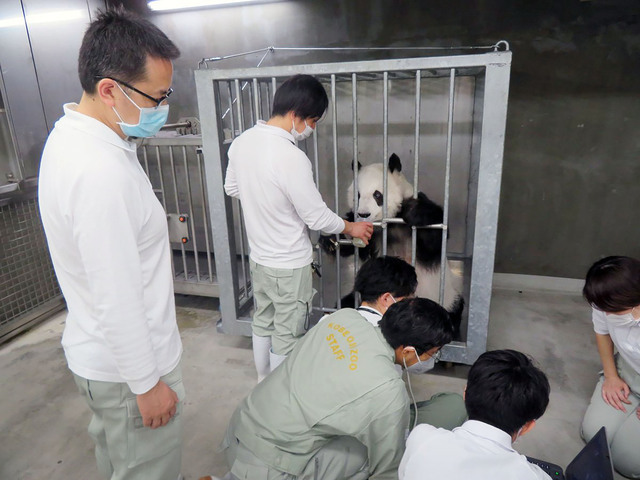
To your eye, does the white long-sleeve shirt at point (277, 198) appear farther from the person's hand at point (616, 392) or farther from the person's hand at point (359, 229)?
the person's hand at point (616, 392)

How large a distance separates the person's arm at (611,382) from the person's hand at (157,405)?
156 centimetres

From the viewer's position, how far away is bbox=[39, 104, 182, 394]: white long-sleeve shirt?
33.3 inches

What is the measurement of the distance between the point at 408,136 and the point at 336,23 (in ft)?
2.84

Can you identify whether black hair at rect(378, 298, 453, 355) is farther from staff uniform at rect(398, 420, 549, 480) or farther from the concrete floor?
the concrete floor

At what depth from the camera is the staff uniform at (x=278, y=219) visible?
1.62 m

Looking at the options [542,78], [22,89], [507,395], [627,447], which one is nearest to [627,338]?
[627,447]

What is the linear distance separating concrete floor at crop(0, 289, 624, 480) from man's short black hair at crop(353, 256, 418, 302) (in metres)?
0.75

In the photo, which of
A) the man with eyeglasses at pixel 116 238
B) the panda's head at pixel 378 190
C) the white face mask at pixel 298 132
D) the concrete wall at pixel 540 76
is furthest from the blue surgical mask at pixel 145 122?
the concrete wall at pixel 540 76

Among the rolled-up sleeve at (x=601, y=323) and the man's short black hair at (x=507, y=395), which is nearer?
the man's short black hair at (x=507, y=395)

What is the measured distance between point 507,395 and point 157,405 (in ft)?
2.61

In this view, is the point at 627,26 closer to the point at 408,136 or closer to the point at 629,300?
the point at 408,136

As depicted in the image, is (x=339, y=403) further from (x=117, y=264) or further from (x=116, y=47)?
(x=116, y=47)

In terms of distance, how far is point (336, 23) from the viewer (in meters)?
2.79

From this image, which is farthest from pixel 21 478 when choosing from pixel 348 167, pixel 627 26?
pixel 627 26
